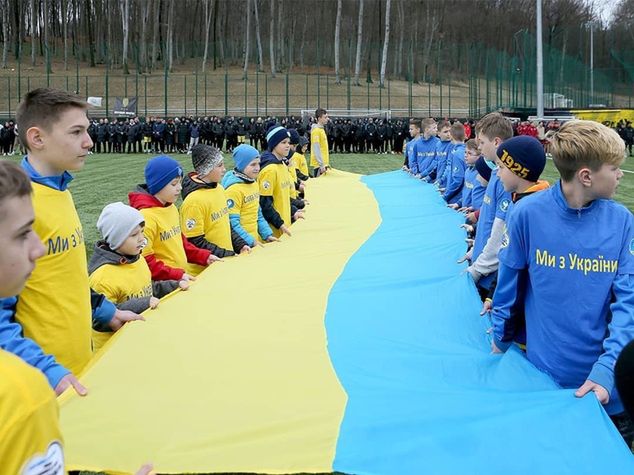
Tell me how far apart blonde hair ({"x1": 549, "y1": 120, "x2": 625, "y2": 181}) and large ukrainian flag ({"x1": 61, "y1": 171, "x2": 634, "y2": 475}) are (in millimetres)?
790

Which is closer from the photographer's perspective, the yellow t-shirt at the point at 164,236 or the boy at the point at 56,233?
the boy at the point at 56,233

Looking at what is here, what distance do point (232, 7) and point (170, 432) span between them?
77.4 meters

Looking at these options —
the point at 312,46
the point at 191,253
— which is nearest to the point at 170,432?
the point at 191,253

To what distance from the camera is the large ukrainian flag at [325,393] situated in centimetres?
246

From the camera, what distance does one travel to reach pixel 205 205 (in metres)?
5.21

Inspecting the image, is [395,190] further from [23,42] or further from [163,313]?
[23,42]

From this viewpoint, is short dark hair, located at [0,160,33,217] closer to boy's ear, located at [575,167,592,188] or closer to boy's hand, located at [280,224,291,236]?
boy's ear, located at [575,167,592,188]

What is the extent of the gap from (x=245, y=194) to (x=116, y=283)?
2548 mm

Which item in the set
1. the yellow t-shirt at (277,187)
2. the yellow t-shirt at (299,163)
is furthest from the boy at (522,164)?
the yellow t-shirt at (299,163)

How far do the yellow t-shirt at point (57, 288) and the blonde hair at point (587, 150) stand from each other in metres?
1.83

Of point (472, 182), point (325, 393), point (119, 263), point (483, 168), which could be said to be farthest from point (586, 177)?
point (472, 182)

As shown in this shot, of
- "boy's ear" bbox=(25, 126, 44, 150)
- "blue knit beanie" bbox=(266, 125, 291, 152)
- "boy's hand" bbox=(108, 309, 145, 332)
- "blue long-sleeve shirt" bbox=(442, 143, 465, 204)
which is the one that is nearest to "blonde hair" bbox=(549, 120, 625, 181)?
"boy's ear" bbox=(25, 126, 44, 150)

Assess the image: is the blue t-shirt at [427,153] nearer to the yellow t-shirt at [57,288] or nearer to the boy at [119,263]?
the boy at [119,263]

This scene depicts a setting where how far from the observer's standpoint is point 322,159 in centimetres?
1410
